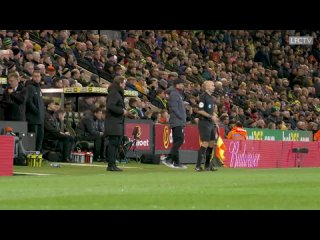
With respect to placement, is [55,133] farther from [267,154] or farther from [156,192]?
[156,192]

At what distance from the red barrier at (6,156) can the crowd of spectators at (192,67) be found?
703cm

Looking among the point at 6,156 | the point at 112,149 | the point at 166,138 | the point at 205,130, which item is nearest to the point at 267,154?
the point at 166,138

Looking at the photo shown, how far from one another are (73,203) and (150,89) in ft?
77.2

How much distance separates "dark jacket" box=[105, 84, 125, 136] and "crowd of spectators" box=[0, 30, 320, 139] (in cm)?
475

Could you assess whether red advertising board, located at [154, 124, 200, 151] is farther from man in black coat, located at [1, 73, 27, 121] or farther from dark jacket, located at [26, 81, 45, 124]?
man in black coat, located at [1, 73, 27, 121]

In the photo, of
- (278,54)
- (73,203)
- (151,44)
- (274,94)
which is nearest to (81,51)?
(151,44)

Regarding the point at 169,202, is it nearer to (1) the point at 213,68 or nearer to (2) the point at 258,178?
(2) the point at 258,178

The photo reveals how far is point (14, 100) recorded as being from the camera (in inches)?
949

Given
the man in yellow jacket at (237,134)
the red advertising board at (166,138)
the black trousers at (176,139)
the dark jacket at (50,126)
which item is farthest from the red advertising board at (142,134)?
the black trousers at (176,139)

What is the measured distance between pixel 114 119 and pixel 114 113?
0.16m

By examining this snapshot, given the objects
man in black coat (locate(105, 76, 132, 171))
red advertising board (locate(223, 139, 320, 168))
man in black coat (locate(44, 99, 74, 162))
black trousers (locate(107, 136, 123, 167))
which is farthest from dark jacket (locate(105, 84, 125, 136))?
red advertising board (locate(223, 139, 320, 168))

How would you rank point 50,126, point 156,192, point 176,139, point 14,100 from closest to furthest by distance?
point 156,192 → point 14,100 → point 176,139 → point 50,126

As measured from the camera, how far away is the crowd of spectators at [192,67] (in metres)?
29.8
